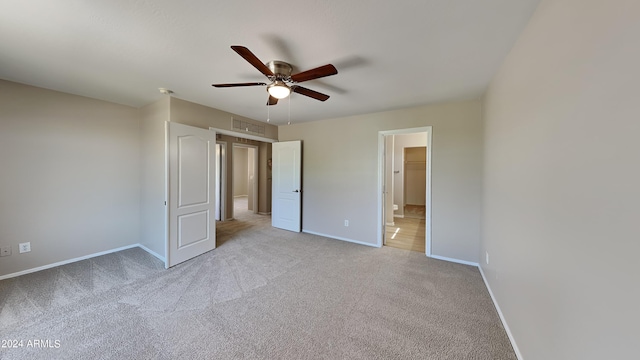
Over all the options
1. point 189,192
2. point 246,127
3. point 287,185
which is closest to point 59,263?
point 189,192

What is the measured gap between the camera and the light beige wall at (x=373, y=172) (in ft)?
10.1

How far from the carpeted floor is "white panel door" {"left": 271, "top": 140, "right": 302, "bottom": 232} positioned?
157 cm

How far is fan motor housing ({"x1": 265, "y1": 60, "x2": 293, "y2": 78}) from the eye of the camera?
2.02 meters

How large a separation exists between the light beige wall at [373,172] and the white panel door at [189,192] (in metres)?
1.88

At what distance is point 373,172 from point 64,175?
4.54 metres

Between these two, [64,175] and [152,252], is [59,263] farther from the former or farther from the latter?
[64,175]

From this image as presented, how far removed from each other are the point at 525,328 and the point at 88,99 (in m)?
5.47

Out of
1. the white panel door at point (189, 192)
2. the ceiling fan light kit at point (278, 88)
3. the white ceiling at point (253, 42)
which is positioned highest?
the white ceiling at point (253, 42)

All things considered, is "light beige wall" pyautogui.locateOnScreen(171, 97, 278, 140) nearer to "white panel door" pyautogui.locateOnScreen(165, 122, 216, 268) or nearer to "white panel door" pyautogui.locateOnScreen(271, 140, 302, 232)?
"white panel door" pyautogui.locateOnScreen(165, 122, 216, 268)

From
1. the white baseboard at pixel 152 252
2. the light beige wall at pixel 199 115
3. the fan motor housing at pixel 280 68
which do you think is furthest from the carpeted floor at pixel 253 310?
the fan motor housing at pixel 280 68

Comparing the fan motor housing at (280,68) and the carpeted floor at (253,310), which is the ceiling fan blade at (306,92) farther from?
the carpeted floor at (253,310)

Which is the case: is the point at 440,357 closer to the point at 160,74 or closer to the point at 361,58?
the point at 361,58

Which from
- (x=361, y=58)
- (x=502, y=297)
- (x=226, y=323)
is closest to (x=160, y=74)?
(x=361, y=58)

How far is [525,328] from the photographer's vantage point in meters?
1.46
